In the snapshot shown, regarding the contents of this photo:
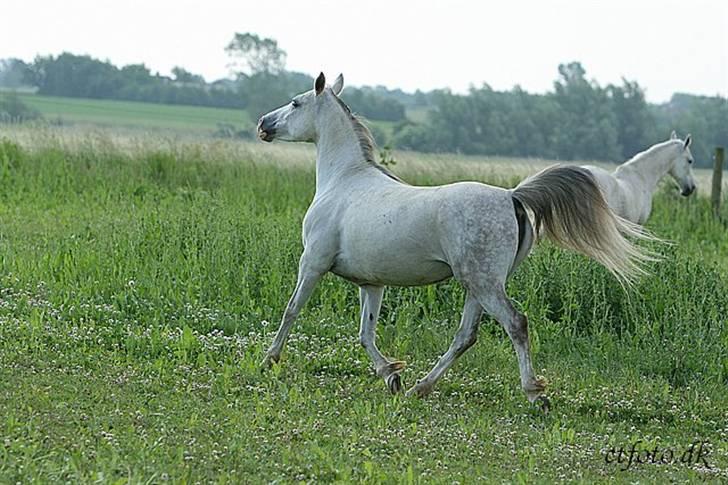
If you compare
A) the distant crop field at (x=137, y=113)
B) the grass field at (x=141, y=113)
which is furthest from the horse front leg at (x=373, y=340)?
the grass field at (x=141, y=113)

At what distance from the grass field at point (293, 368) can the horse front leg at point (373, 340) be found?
202mm

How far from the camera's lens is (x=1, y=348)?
809cm

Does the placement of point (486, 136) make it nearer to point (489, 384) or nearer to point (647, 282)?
point (647, 282)

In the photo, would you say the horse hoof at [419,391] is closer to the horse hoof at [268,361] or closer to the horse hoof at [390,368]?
the horse hoof at [390,368]

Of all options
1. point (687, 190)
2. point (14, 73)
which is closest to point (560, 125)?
point (14, 73)

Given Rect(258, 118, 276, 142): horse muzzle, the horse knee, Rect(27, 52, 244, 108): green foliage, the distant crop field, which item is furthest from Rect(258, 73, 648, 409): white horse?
Rect(27, 52, 244, 108): green foliage

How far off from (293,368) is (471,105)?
32297mm

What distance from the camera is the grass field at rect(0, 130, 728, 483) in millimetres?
6078

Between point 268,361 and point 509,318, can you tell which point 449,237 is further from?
point 268,361

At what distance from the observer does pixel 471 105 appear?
39.9 metres

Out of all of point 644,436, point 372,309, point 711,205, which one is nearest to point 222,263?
point 372,309

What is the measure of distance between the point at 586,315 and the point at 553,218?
2873mm

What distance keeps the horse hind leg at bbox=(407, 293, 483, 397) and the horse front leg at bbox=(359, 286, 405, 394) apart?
8.5 inches

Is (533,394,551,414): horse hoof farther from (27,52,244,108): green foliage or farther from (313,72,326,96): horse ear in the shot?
(27,52,244,108): green foliage
